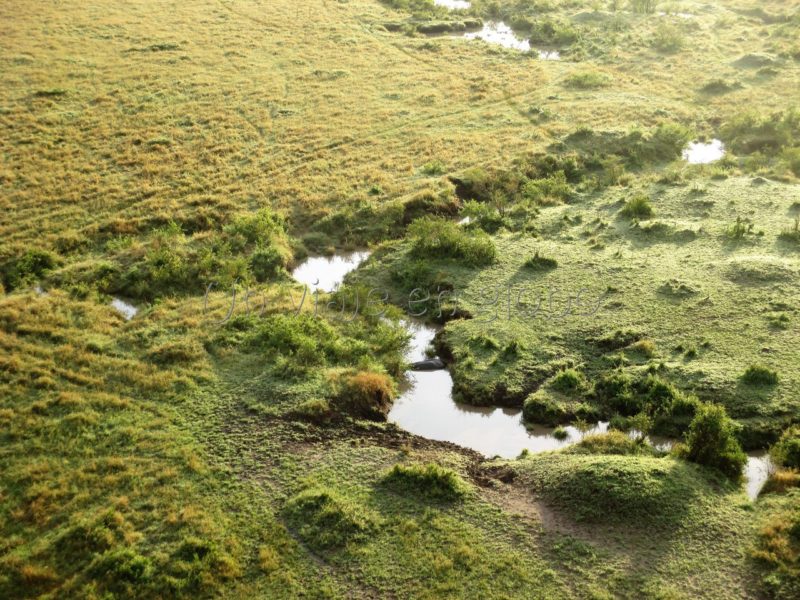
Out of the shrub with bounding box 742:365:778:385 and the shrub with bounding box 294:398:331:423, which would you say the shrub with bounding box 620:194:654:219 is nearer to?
the shrub with bounding box 742:365:778:385

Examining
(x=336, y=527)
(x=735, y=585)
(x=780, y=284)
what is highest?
(x=780, y=284)

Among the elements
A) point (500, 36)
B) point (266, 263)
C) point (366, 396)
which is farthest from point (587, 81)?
point (366, 396)

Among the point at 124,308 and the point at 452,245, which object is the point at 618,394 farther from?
the point at 124,308

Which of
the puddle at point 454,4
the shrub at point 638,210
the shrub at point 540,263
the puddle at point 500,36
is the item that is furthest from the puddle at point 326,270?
the puddle at point 454,4

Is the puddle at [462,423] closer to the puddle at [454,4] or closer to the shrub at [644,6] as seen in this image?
the puddle at [454,4]

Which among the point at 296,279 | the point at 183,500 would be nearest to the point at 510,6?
the point at 296,279

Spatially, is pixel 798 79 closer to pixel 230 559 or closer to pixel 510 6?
pixel 510 6
